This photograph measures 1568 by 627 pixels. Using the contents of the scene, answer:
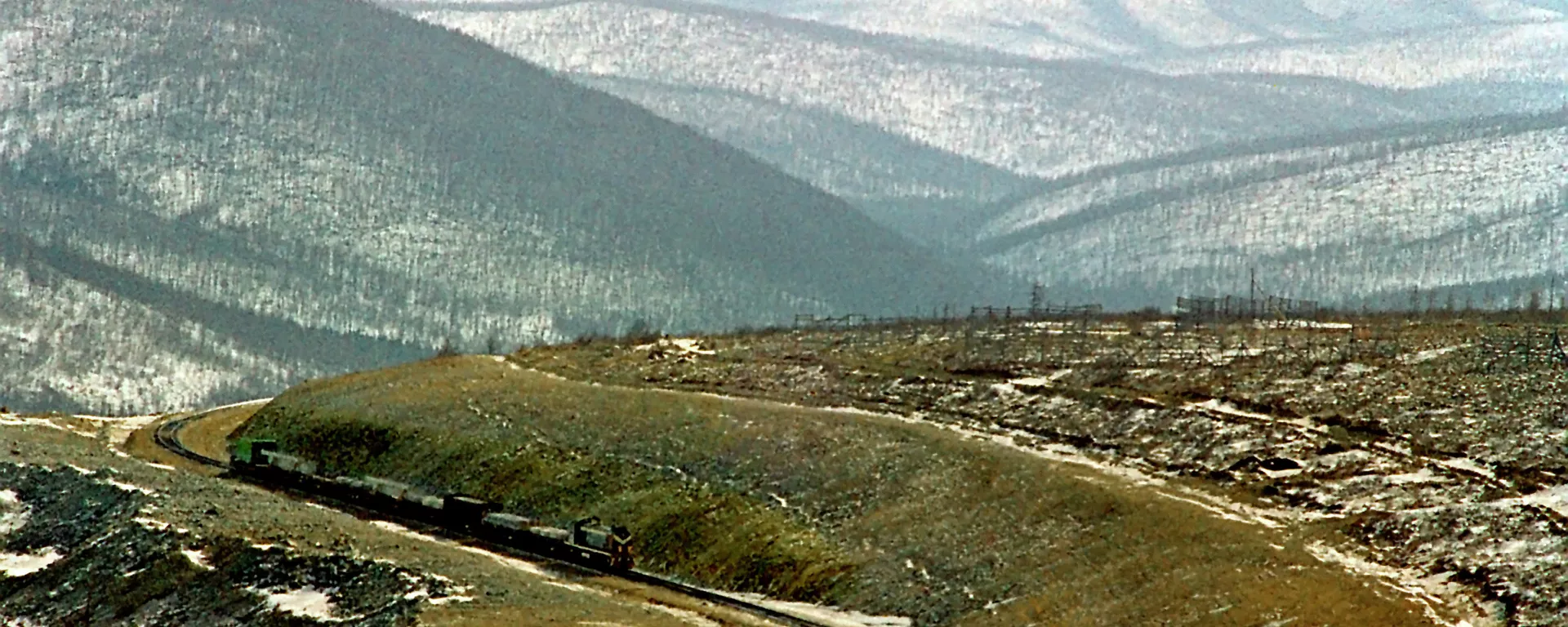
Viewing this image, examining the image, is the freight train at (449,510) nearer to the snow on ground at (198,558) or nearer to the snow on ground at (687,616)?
the snow on ground at (687,616)

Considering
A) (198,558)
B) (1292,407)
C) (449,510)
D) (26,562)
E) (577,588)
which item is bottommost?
(26,562)

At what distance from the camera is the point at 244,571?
83312 millimetres

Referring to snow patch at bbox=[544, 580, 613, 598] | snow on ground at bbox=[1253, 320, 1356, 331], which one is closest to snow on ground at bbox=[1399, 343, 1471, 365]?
snow on ground at bbox=[1253, 320, 1356, 331]

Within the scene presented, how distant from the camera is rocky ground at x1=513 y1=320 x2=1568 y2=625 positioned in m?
78.3

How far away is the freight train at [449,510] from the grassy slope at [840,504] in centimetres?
226

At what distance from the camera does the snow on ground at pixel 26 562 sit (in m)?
89.9

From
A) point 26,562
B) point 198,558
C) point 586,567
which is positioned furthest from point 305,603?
point 26,562

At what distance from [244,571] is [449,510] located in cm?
2085

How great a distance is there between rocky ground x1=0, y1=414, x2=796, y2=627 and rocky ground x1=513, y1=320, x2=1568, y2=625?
22.7m

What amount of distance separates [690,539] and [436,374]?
43151 millimetres

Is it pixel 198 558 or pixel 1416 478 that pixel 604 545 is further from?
pixel 1416 478

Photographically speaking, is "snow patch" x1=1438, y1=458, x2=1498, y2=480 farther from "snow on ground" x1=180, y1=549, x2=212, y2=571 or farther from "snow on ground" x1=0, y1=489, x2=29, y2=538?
"snow on ground" x1=0, y1=489, x2=29, y2=538

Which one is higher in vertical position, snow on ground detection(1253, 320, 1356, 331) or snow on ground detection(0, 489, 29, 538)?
snow on ground detection(1253, 320, 1356, 331)

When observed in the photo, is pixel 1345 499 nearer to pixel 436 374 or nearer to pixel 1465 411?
pixel 1465 411
